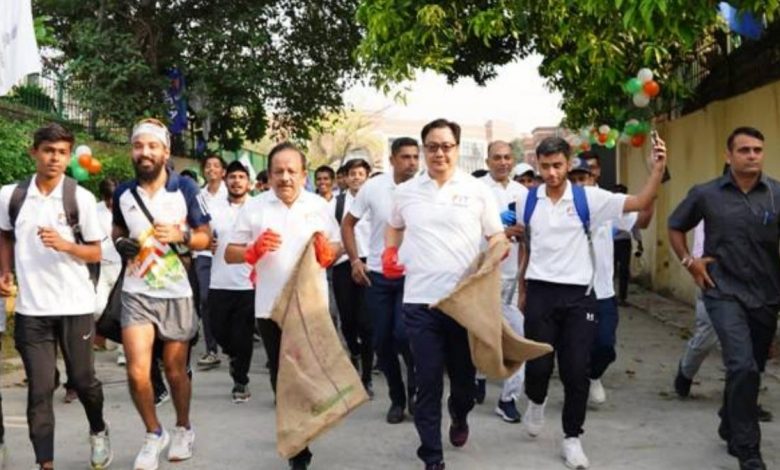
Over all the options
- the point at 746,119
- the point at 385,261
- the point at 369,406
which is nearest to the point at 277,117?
the point at 746,119

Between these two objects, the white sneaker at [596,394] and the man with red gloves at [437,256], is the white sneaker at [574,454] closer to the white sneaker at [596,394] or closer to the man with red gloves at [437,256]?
the man with red gloves at [437,256]

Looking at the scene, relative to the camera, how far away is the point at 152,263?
5.09 m

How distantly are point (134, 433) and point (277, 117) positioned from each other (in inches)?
590

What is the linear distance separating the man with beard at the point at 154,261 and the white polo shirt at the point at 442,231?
114cm

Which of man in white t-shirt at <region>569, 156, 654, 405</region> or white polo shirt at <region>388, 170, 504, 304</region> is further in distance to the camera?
man in white t-shirt at <region>569, 156, 654, 405</region>

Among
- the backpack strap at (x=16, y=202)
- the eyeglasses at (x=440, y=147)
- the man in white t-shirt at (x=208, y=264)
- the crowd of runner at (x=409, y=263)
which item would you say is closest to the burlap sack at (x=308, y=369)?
the crowd of runner at (x=409, y=263)

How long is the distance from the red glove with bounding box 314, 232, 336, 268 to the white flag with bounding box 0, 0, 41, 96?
14.7 feet

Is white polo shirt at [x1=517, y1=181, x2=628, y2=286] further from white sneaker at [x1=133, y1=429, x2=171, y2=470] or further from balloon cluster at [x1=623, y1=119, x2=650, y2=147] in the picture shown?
balloon cluster at [x1=623, y1=119, x2=650, y2=147]

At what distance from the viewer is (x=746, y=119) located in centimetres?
1075

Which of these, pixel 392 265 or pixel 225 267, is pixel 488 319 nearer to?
pixel 392 265

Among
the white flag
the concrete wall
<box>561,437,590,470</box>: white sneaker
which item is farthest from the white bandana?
the concrete wall

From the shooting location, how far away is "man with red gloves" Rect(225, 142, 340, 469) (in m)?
5.21

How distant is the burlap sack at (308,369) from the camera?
4836 millimetres

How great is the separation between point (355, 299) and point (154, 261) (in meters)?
2.83
